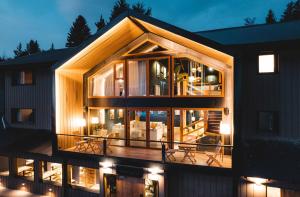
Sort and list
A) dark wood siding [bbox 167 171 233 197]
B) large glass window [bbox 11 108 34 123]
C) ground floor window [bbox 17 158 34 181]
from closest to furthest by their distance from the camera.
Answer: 1. dark wood siding [bbox 167 171 233 197]
2. ground floor window [bbox 17 158 34 181]
3. large glass window [bbox 11 108 34 123]

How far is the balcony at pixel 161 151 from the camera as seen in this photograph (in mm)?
9359

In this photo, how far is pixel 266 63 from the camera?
9.36m

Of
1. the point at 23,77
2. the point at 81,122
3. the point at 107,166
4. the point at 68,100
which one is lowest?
the point at 107,166

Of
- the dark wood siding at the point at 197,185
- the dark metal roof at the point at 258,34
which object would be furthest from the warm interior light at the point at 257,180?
the dark metal roof at the point at 258,34

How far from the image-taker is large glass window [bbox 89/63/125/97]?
39.9 feet

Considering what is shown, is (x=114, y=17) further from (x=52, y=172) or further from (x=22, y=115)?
(x=52, y=172)

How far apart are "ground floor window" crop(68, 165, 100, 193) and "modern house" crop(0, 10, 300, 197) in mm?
52

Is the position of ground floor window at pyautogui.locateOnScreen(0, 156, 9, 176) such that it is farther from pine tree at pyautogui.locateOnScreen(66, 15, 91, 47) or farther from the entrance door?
pine tree at pyautogui.locateOnScreen(66, 15, 91, 47)

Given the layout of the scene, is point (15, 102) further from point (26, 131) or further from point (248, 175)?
point (248, 175)

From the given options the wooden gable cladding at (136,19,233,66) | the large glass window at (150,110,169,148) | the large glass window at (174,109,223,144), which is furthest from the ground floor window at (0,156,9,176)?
the wooden gable cladding at (136,19,233,66)

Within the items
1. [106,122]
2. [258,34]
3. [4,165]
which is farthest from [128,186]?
[258,34]

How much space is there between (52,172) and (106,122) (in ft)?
13.3

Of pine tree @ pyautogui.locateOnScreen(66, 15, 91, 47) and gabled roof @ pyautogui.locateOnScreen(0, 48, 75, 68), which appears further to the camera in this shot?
pine tree @ pyautogui.locateOnScreen(66, 15, 91, 47)

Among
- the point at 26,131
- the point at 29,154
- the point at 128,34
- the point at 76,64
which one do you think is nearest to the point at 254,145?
the point at 128,34
